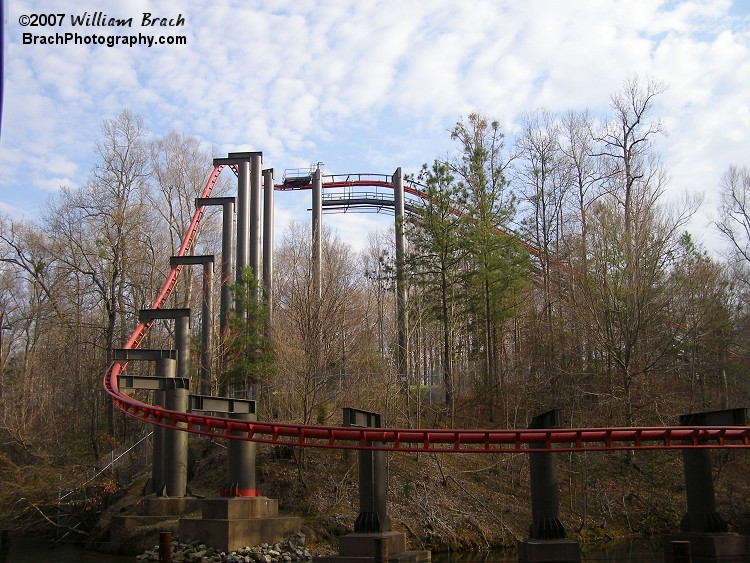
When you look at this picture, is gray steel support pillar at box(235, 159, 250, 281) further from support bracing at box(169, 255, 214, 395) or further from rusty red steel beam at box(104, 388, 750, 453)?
rusty red steel beam at box(104, 388, 750, 453)

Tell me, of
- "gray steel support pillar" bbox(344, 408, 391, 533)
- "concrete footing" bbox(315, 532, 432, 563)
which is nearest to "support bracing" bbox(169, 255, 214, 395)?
"gray steel support pillar" bbox(344, 408, 391, 533)

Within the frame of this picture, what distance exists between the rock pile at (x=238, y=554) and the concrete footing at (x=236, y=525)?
18 cm

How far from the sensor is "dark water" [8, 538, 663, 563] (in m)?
18.0

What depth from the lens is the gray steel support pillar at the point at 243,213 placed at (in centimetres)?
3016

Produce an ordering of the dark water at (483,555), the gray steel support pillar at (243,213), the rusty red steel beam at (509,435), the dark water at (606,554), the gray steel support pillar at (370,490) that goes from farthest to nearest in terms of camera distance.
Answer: the gray steel support pillar at (243,213) < the dark water at (483,555) < the dark water at (606,554) < the gray steel support pillar at (370,490) < the rusty red steel beam at (509,435)

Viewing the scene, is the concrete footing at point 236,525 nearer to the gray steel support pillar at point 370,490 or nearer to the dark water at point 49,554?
the dark water at point 49,554

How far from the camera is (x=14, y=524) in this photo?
22.8 meters

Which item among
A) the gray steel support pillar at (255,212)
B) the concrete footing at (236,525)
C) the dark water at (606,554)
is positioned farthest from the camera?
the gray steel support pillar at (255,212)

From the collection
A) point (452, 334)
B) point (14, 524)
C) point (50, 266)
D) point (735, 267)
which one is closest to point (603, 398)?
point (452, 334)

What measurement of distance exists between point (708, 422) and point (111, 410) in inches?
948

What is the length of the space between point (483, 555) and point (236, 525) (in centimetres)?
669

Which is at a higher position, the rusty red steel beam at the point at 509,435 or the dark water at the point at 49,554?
the rusty red steel beam at the point at 509,435

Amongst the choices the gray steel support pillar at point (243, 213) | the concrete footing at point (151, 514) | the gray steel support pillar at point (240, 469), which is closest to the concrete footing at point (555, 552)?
the gray steel support pillar at point (240, 469)

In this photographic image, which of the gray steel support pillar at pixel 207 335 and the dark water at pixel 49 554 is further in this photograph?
the gray steel support pillar at pixel 207 335
